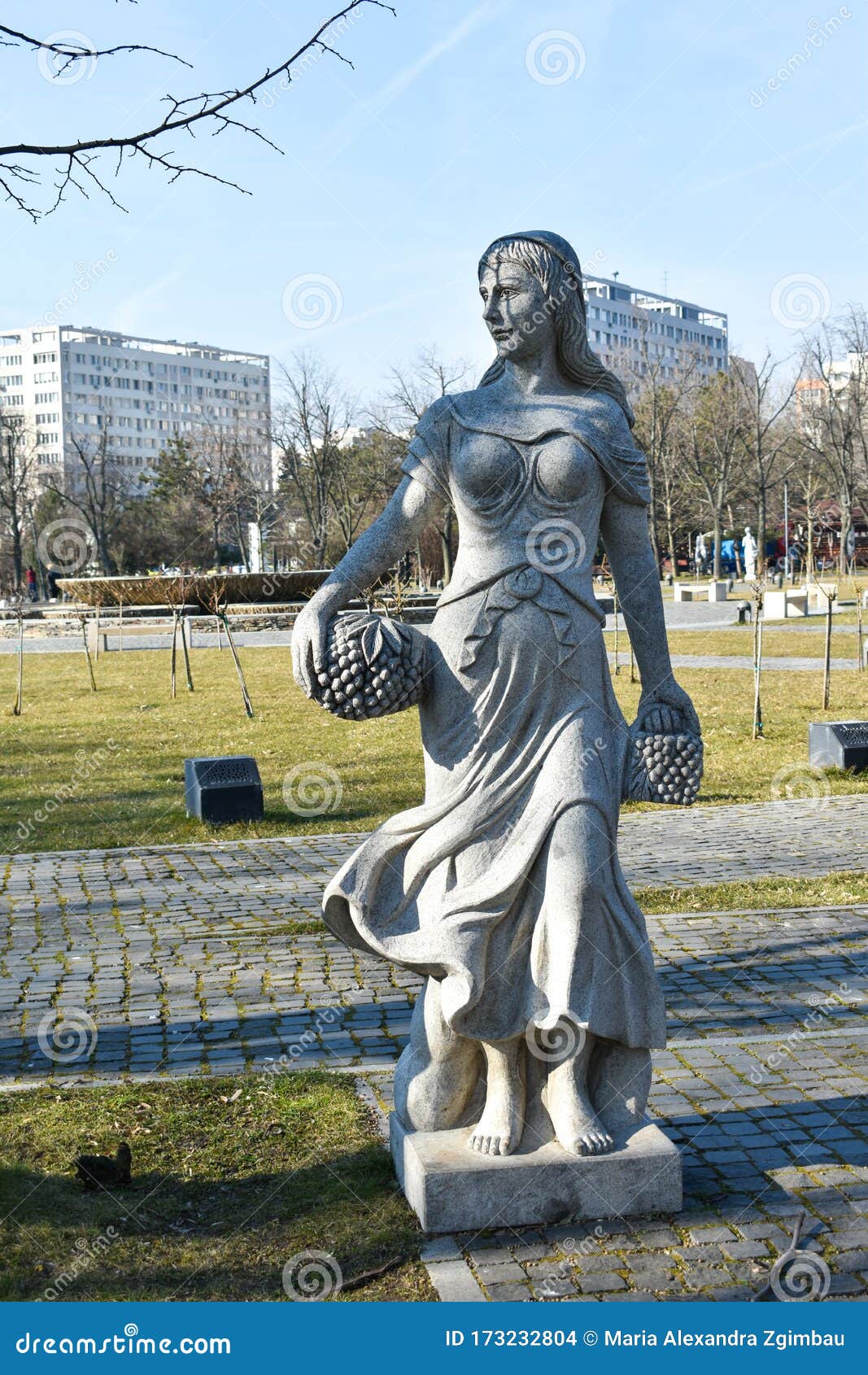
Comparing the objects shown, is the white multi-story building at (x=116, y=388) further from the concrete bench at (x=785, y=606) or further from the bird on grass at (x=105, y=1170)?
the bird on grass at (x=105, y=1170)

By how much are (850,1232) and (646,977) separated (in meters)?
1.03

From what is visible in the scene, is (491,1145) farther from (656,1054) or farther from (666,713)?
(656,1054)

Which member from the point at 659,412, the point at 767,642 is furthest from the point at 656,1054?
the point at 659,412

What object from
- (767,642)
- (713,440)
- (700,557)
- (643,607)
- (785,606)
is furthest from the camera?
(700,557)

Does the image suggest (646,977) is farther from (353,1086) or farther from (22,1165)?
(22,1165)

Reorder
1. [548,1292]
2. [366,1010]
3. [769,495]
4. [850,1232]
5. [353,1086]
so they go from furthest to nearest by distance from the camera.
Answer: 1. [769,495]
2. [366,1010]
3. [353,1086]
4. [850,1232]
5. [548,1292]

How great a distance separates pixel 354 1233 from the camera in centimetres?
445

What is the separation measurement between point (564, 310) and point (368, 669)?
136 cm

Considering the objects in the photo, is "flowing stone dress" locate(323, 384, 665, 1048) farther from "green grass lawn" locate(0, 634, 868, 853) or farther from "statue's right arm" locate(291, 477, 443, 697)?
"green grass lawn" locate(0, 634, 868, 853)

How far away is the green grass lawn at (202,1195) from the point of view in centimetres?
420

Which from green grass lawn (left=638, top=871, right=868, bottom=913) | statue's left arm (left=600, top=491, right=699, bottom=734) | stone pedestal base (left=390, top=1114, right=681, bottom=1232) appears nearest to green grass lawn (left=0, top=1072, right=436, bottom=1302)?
stone pedestal base (left=390, top=1114, right=681, bottom=1232)

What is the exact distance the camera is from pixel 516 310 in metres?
4.49

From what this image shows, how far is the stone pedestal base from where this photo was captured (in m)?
4.36

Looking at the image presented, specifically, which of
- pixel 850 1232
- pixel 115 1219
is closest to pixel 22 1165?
pixel 115 1219
